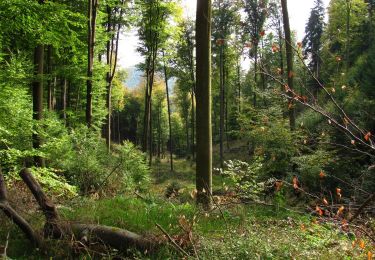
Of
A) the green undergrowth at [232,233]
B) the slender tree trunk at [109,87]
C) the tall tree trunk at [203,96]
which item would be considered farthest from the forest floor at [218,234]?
the slender tree trunk at [109,87]

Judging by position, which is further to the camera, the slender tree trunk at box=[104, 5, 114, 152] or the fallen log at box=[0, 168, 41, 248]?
the slender tree trunk at box=[104, 5, 114, 152]

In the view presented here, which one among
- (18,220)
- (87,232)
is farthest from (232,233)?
(18,220)

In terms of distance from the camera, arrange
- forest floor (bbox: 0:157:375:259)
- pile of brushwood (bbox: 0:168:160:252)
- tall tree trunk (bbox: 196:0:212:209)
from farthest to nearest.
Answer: tall tree trunk (bbox: 196:0:212:209) < pile of brushwood (bbox: 0:168:160:252) < forest floor (bbox: 0:157:375:259)

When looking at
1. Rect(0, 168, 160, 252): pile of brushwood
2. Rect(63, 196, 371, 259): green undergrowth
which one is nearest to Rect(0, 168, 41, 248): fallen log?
Rect(0, 168, 160, 252): pile of brushwood

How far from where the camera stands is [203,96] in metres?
8.40

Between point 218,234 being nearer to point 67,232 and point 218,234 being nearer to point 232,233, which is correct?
point 232,233

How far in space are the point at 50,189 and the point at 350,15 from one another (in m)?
38.2

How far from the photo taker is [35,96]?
9883 millimetres

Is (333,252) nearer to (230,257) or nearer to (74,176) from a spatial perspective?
(230,257)

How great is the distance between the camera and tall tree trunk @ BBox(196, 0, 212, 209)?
831 cm

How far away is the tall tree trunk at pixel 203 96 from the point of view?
831cm

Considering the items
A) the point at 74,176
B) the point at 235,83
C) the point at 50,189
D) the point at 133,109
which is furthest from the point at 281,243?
the point at 133,109

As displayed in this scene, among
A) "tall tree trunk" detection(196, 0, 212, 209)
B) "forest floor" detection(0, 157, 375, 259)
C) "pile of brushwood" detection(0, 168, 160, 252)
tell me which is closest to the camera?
"forest floor" detection(0, 157, 375, 259)

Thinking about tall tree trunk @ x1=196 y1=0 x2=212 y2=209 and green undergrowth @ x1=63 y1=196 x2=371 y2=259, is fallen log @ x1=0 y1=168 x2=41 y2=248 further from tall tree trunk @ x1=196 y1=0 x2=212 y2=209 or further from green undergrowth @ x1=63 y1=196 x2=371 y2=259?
tall tree trunk @ x1=196 y1=0 x2=212 y2=209
